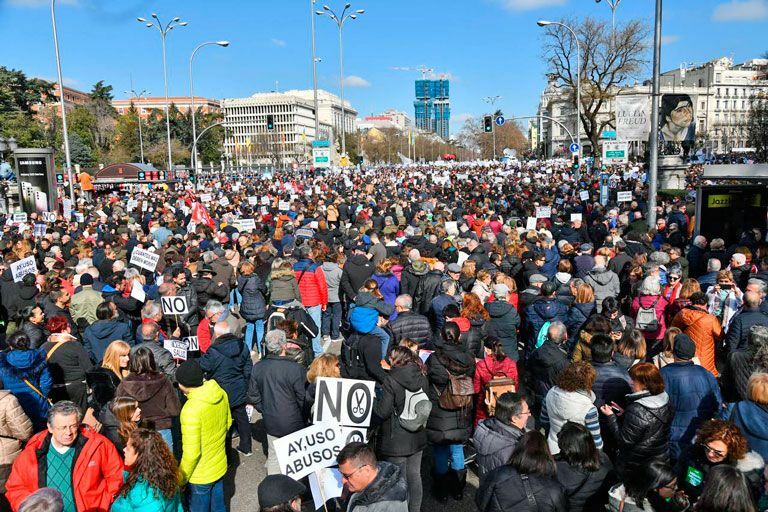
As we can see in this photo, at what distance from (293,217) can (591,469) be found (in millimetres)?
16766

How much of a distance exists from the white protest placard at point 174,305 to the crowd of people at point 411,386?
0.12 feet

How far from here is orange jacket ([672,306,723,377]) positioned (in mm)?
6516

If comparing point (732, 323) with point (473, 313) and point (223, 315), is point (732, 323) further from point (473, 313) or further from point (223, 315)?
point (223, 315)

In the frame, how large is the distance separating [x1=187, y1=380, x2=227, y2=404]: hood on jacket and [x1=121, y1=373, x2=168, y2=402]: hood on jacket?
58cm

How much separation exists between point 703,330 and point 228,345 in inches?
192

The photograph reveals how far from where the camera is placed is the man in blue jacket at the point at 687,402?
5.05 metres

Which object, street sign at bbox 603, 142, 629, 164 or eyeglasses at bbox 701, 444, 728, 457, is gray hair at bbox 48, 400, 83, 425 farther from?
street sign at bbox 603, 142, 629, 164

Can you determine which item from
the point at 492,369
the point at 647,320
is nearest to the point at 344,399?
the point at 492,369

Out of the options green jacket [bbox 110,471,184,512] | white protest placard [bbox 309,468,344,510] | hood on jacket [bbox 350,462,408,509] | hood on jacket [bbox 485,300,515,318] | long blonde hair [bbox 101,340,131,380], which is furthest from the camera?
hood on jacket [bbox 485,300,515,318]

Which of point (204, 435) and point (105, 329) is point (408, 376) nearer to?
point (204, 435)

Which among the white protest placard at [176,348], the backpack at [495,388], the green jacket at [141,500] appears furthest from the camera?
the white protest placard at [176,348]

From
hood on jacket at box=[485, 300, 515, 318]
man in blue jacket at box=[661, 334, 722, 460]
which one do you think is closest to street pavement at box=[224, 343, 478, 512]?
hood on jacket at box=[485, 300, 515, 318]

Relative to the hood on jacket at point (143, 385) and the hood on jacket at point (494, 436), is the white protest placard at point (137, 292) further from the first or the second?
the hood on jacket at point (494, 436)

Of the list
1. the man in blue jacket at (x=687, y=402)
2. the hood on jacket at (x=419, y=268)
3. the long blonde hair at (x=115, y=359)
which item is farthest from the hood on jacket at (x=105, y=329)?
the man in blue jacket at (x=687, y=402)
